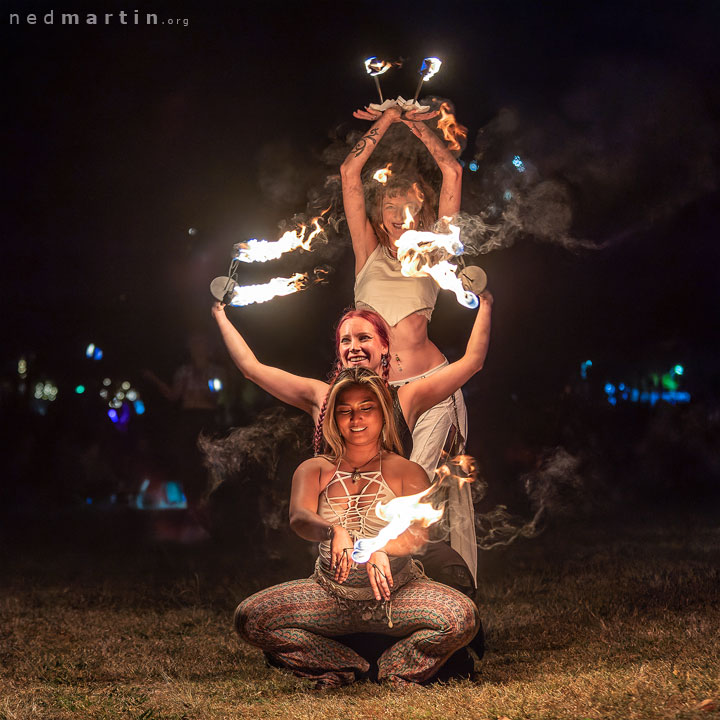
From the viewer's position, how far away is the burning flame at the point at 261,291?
14.9ft

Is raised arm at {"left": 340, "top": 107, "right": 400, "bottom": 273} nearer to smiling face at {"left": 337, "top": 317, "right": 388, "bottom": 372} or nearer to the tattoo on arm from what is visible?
the tattoo on arm

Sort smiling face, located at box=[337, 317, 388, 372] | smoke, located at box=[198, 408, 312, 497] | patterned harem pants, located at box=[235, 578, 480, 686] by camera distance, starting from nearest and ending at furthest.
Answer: patterned harem pants, located at box=[235, 578, 480, 686]
smiling face, located at box=[337, 317, 388, 372]
smoke, located at box=[198, 408, 312, 497]

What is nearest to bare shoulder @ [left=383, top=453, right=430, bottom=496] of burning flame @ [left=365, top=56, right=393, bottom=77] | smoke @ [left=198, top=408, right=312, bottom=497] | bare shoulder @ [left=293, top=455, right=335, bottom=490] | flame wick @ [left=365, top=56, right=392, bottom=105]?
bare shoulder @ [left=293, top=455, right=335, bottom=490]

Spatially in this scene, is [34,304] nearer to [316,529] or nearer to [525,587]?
[525,587]

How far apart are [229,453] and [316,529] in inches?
80.0

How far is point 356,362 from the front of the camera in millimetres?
4340

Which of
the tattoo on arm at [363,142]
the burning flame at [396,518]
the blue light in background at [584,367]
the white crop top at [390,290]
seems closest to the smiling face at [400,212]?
the white crop top at [390,290]

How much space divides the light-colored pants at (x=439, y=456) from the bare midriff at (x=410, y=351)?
8 cm

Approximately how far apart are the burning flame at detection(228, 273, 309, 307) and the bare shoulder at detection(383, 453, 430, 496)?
39.9 inches

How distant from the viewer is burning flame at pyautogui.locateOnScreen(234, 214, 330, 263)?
15.2ft

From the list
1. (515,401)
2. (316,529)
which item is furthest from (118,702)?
(515,401)

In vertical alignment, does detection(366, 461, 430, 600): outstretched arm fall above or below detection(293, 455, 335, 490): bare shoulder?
below
